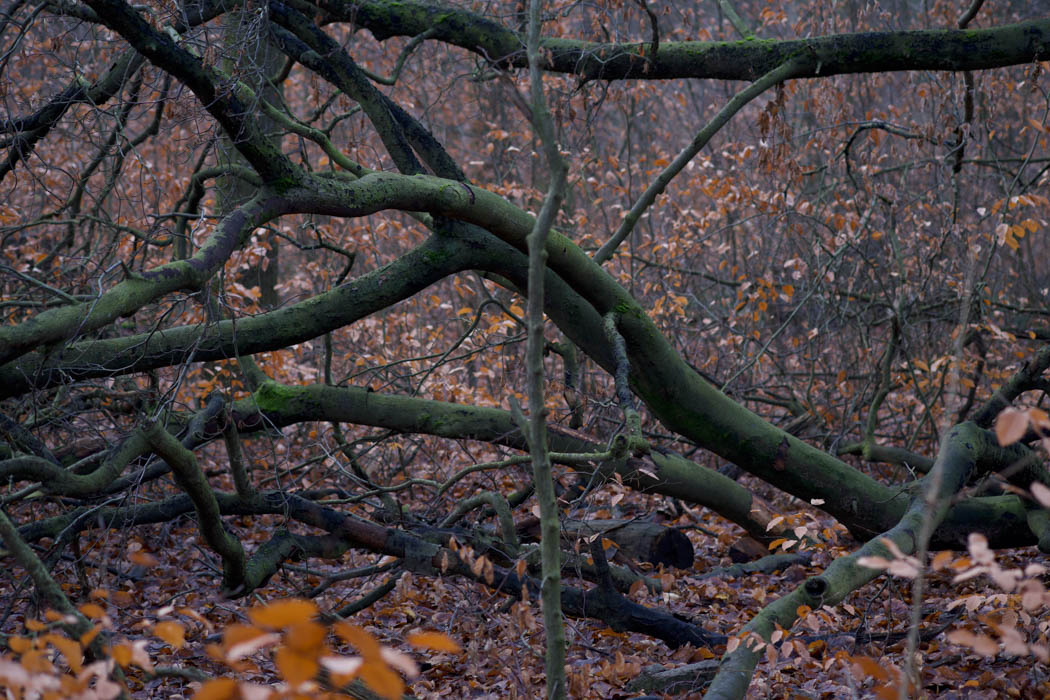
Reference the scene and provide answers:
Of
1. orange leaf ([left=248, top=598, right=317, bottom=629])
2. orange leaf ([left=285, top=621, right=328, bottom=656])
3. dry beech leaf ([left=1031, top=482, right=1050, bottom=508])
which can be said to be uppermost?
dry beech leaf ([left=1031, top=482, right=1050, bottom=508])

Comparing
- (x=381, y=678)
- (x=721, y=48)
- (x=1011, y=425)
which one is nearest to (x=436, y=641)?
(x=381, y=678)

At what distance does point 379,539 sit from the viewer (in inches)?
184

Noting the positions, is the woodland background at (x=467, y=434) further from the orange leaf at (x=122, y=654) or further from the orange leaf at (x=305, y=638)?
the orange leaf at (x=305, y=638)

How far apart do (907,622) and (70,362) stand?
15.1 feet

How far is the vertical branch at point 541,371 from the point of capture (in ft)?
6.87

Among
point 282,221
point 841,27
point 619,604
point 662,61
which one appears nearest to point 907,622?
point 619,604

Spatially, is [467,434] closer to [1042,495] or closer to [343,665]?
[1042,495]

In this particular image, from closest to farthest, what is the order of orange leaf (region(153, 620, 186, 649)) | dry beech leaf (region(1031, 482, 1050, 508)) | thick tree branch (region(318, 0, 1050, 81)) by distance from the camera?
dry beech leaf (region(1031, 482, 1050, 508)) → orange leaf (region(153, 620, 186, 649)) → thick tree branch (region(318, 0, 1050, 81))

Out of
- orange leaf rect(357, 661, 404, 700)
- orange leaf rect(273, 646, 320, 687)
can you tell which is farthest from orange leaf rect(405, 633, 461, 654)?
orange leaf rect(273, 646, 320, 687)

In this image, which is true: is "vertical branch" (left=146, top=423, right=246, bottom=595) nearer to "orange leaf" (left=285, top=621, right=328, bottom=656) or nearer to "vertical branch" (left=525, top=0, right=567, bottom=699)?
"vertical branch" (left=525, top=0, right=567, bottom=699)

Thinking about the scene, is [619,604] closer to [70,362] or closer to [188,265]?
[188,265]

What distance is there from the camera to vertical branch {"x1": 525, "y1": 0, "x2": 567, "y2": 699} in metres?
2.09

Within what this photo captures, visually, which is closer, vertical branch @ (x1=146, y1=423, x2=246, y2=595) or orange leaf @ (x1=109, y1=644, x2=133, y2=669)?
orange leaf @ (x1=109, y1=644, x2=133, y2=669)

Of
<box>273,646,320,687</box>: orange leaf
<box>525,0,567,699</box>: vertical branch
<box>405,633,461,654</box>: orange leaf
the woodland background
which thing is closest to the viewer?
<box>273,646,320,687</box>: orange leaf
